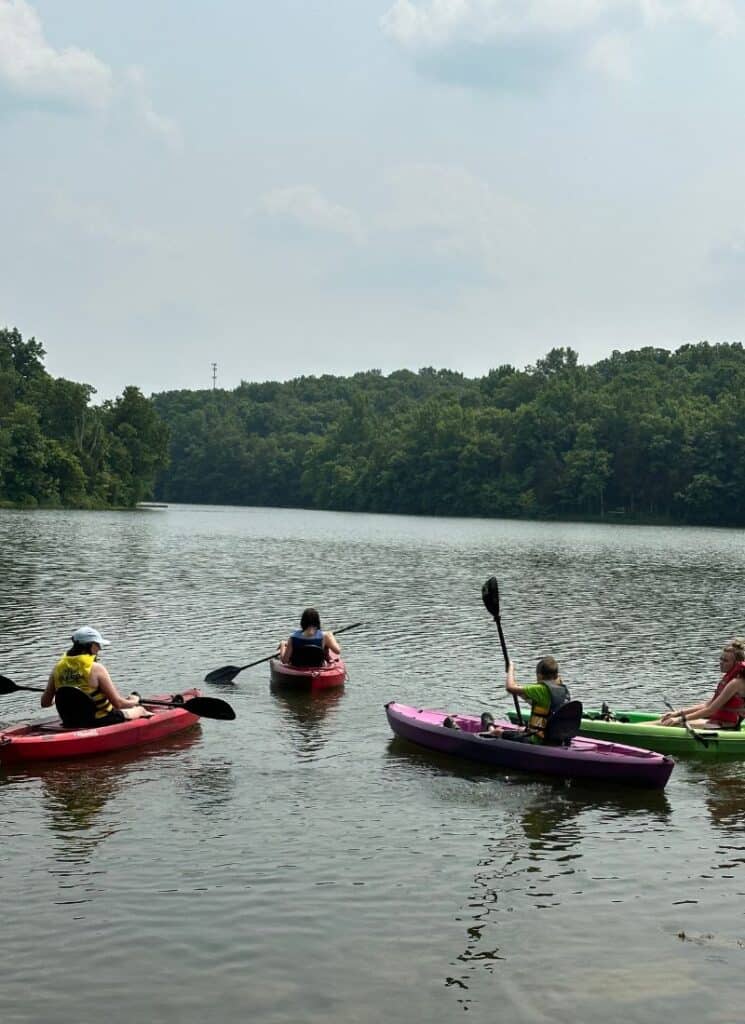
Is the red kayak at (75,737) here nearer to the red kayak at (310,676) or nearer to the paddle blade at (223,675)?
the red kayak at (310,676)

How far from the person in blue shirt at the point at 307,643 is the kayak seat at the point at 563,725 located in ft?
22.3

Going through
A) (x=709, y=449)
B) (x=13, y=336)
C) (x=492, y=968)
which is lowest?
(x=492, y=968)

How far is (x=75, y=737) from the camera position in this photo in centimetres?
1444

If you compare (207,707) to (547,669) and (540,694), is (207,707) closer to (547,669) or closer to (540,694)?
(540,694)

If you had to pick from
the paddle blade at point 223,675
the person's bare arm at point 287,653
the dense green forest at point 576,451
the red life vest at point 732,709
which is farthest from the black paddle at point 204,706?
the dense green forest at point 576,451

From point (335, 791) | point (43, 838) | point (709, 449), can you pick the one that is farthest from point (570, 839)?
point (709, 449)

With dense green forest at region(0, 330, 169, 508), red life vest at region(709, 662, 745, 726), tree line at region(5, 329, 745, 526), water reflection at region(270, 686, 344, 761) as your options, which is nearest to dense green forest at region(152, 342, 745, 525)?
tree line at region(5, 329, 745, 526)

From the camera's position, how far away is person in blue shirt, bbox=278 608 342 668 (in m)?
20.5

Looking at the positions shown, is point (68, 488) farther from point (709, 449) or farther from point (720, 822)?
point (720, 822)

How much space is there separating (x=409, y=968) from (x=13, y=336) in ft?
502

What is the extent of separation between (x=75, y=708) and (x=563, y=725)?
20.4ft

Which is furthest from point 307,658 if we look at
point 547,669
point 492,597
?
point 547,669

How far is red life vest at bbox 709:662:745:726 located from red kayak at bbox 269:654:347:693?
6950mm

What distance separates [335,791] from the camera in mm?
13711
